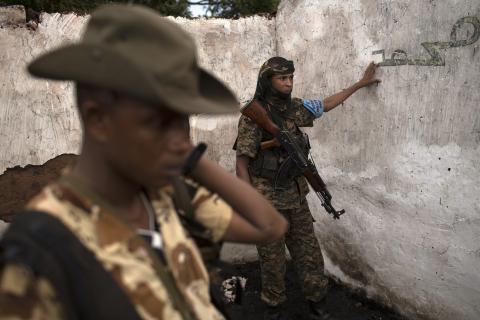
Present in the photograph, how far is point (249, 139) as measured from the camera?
3.11 m

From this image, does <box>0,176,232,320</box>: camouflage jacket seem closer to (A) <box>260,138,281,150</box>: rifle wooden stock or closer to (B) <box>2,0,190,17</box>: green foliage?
(A) <box>260,138,281,150</box>: rifle wooden stock

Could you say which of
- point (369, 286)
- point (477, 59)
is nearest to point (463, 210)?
point (477, 59)

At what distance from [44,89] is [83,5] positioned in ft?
9.63

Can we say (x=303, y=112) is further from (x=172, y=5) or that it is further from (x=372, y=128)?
(x=172, y=5)

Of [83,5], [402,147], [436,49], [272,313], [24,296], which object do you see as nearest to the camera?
[24,296]

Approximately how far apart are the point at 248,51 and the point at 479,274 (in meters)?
2.65

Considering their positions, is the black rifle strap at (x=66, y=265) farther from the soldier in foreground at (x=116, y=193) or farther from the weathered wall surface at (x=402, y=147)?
the weathered wall surface at (x=402, y=147)

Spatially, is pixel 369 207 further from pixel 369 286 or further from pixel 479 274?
pixel 479 274

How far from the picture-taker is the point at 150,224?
1.12 metres

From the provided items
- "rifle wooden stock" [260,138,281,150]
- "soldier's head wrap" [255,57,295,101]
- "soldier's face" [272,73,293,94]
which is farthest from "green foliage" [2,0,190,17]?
"rifle wooden stock" [260,138,281,150]

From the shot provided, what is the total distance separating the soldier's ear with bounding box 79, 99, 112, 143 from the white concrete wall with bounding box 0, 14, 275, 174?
2771mm

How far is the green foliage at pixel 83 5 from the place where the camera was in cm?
486

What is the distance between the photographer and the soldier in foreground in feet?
2.70

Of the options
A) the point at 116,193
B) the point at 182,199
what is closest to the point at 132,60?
the point at 116,193
